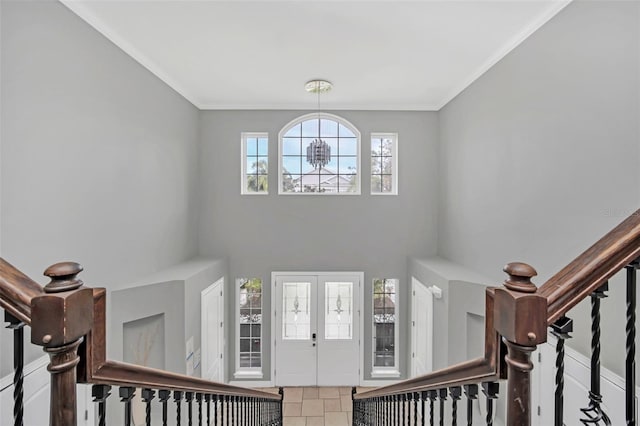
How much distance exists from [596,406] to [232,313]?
5.36 meters

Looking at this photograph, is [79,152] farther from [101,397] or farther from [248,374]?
[248,374]

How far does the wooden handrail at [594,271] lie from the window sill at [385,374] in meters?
5.40

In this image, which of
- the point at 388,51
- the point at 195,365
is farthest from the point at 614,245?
the point at 195,365

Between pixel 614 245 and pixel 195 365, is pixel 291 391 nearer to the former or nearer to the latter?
pixel 195 365

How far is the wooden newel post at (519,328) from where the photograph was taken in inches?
24.3

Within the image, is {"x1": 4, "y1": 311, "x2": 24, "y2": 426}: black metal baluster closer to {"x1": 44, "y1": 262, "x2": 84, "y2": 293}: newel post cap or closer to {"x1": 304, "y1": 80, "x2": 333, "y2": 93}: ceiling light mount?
{"x1": 44, "y1": 262, "x2": 84, "y2": 293}: newel post cap

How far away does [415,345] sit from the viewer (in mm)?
4965

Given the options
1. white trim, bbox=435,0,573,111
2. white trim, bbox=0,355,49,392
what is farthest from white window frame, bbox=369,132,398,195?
white trim, bbox=0,355,49,392

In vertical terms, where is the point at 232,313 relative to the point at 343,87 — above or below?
below

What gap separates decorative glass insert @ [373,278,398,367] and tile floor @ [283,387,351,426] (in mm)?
850

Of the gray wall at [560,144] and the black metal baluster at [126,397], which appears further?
the gray wall at [560,144]

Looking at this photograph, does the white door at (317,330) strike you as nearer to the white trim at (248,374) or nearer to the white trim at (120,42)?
the white trim at (248,374)

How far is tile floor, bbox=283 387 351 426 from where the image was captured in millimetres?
4441

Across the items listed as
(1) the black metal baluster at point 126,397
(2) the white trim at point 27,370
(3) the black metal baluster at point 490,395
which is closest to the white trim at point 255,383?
(2) the white trim at point 27,370
